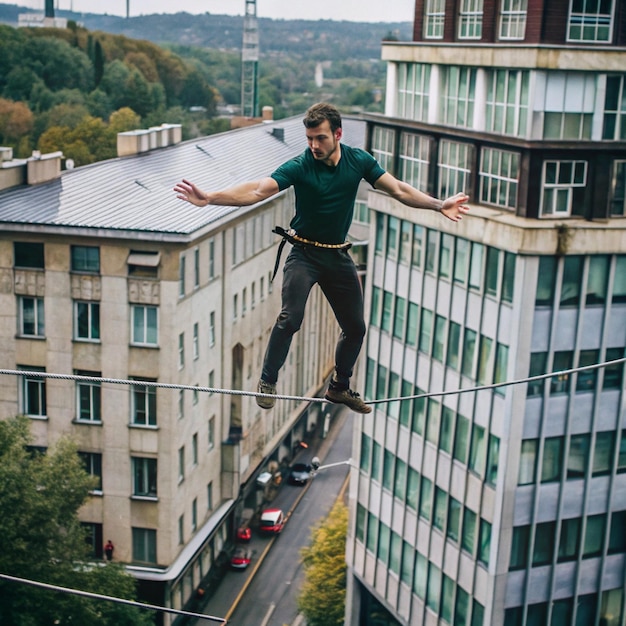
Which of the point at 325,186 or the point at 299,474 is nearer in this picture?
the point at 325,186

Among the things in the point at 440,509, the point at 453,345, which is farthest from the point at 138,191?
the point at 440,509

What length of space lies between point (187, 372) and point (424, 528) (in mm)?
12751

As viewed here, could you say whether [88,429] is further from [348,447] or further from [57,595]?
[348,447]

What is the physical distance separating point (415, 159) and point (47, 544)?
70.4ft

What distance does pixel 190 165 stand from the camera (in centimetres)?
6162

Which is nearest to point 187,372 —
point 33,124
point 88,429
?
point 88,429

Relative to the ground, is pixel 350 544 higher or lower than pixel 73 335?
lower

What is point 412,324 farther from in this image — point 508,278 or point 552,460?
point 552,460

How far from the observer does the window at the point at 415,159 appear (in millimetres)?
47312

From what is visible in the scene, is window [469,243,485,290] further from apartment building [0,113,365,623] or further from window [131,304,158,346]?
window [131,304,158,346]

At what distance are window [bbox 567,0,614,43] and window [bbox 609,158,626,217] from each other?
478 centimetres

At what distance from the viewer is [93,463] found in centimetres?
5084

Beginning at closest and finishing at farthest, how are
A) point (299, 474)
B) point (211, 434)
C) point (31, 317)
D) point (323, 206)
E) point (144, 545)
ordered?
point (323, 206) < point (31, 317) < point (144, 545) < point (211, 434) < point (299, 474)

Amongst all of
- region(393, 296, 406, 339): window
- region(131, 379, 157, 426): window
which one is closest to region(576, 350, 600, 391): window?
region(393, 296, 406, 339): window
